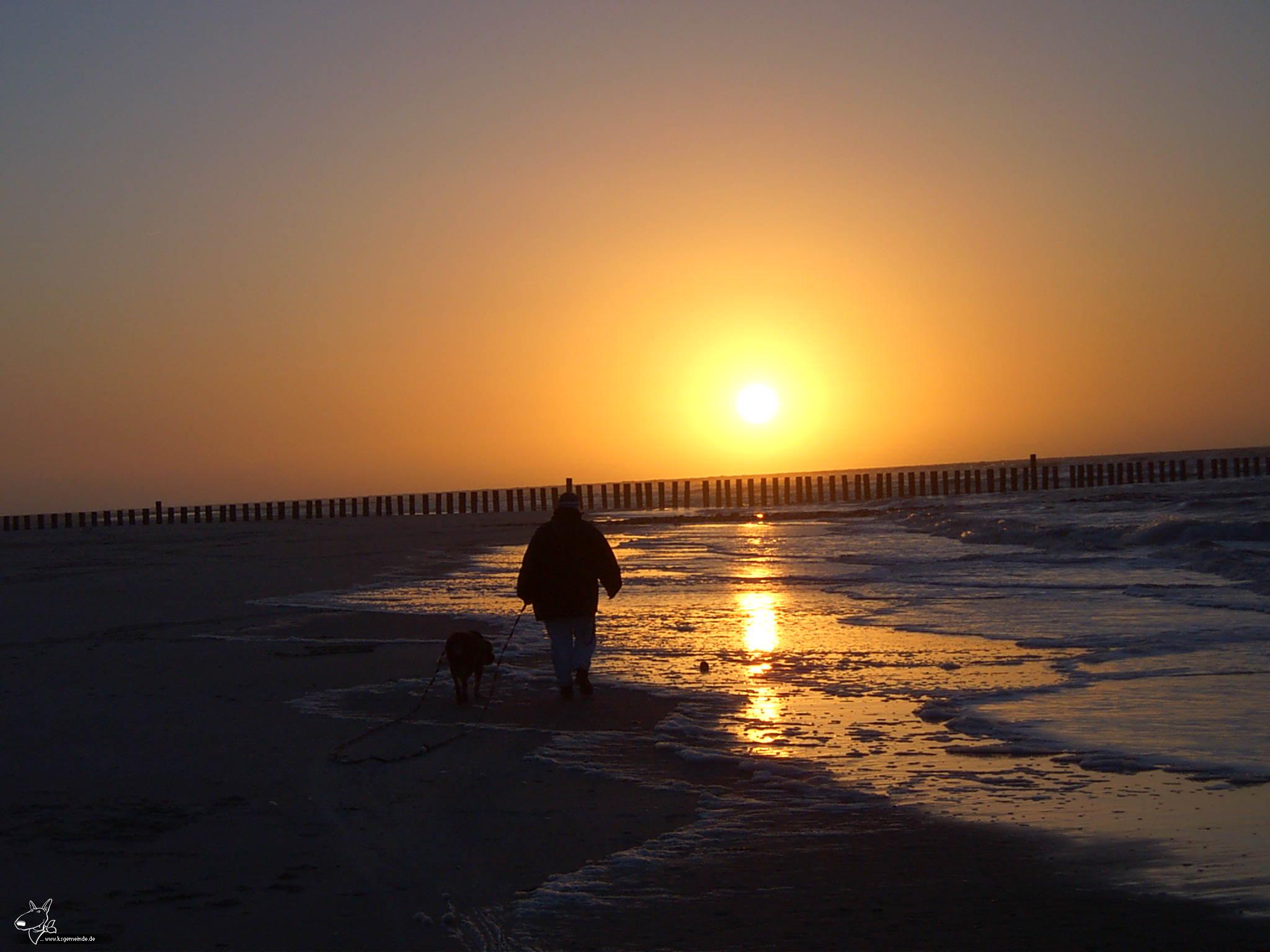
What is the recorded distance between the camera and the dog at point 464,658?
8.63 metres

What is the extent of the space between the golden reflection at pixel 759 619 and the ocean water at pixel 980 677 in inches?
2.2

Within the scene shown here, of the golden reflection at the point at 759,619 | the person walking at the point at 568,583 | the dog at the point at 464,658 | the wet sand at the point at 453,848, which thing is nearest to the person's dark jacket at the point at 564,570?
the person walking at the point at 568,583

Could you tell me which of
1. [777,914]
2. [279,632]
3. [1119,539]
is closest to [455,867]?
[777,914]

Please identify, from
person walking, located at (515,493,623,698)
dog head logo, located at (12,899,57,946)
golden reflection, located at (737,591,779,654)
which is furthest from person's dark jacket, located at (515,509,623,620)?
dog head logo, located at (12,899,57,946)

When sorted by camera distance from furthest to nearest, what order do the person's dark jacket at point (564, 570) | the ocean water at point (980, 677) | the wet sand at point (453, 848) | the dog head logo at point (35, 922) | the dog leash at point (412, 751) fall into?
1. the person's dark jacket at point (564, 570)
2. the dog leash at point (412, 751)
3. the ocean water at point (980, 677)
4. the wet sand at point (453, 848)
5. the dog head logo at point (35, 922)

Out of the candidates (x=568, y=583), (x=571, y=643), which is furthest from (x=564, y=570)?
(x=571, y=643)

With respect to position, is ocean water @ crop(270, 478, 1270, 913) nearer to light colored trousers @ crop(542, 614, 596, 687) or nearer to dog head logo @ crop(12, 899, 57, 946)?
light colored trousers @ crop(542, 614, 596, 687)

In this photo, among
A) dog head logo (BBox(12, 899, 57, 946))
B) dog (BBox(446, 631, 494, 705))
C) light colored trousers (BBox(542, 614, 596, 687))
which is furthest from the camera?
light colored trousers (BBox(542, 614, 596, 687))

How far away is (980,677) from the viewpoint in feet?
29.9

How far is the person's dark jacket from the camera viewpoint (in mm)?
9117

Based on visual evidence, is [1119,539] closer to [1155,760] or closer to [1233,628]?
[1233,628]

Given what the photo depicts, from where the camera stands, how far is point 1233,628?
438 inches

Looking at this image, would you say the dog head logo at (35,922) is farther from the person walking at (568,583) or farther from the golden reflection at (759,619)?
the golden reflection at (759,619)

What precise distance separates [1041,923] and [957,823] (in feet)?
3.83
